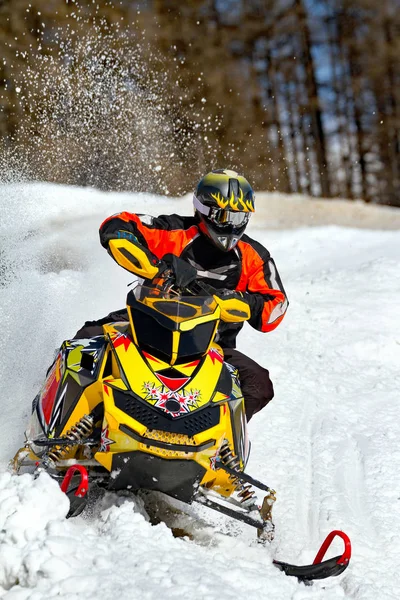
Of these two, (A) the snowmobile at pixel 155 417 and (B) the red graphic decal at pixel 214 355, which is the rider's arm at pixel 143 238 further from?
(B) the red graphic decal at pixel 214 355

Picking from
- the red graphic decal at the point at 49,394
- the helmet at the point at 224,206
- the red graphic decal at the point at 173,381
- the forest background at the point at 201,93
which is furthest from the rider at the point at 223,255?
the forest background at the point at 201,93

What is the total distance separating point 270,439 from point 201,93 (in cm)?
2387

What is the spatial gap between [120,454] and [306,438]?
2505 mm

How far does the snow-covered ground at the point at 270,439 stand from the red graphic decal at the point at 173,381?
22.1 inches

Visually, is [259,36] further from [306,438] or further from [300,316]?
[306,438]

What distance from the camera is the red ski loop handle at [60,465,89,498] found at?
312 centimetres

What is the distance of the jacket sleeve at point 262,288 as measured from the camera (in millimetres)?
4160

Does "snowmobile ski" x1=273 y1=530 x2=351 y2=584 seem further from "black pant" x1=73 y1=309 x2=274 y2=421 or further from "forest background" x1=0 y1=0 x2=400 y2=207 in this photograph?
"forest background" x1=0 y1=0 x2=400 y2=207

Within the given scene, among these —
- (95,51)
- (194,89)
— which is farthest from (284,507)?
(194,89)

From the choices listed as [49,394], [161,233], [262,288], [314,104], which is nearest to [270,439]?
[262,288]

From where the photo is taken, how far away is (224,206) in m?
4.10

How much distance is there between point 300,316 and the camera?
7945 millimetres

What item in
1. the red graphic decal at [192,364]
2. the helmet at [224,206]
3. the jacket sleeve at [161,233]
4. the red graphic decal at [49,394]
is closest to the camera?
the red graphic decal at [192,364]

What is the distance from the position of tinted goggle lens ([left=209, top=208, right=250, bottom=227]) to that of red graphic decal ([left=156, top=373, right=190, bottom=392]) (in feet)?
3.81
